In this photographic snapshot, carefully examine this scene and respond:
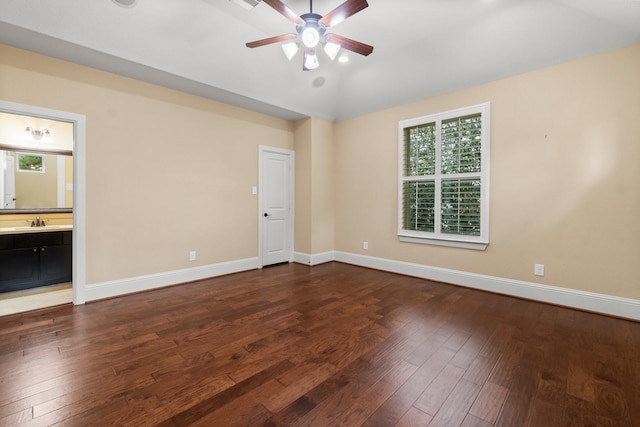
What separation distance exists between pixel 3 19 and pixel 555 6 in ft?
16.4

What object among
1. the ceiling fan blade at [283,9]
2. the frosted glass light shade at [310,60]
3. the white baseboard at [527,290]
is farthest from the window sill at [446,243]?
the ceiling fan blade at [283,9]

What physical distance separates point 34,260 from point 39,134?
1.83m

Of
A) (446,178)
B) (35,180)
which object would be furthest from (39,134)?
(446,178)

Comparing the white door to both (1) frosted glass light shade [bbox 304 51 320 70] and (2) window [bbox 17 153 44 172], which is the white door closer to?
(1) frosted glass light shade [bbox 304 51 320 70]

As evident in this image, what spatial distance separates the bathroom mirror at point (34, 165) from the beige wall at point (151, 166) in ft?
3.53

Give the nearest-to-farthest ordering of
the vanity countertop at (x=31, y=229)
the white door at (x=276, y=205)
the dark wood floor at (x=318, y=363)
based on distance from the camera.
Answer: the dark wood floor at (x=318, y=363) < the vanity countertop at (x=31, y=229) < the white door at (x=276, y=205)

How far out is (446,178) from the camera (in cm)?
409

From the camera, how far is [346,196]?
214 inches

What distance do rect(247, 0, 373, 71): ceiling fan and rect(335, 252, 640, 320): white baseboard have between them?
3.13 m

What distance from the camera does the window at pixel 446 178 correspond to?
380cm

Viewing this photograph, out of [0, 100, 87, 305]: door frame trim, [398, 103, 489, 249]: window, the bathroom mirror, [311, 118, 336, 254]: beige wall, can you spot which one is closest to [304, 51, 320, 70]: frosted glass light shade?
[398, 103, 489, 249]: window

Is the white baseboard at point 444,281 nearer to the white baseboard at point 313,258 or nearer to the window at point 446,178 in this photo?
the white baseboard at point 313,258

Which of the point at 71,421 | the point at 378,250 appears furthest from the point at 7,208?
the point at 378,250

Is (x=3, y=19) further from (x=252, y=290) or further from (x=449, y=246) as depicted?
(x=449, y=246)
